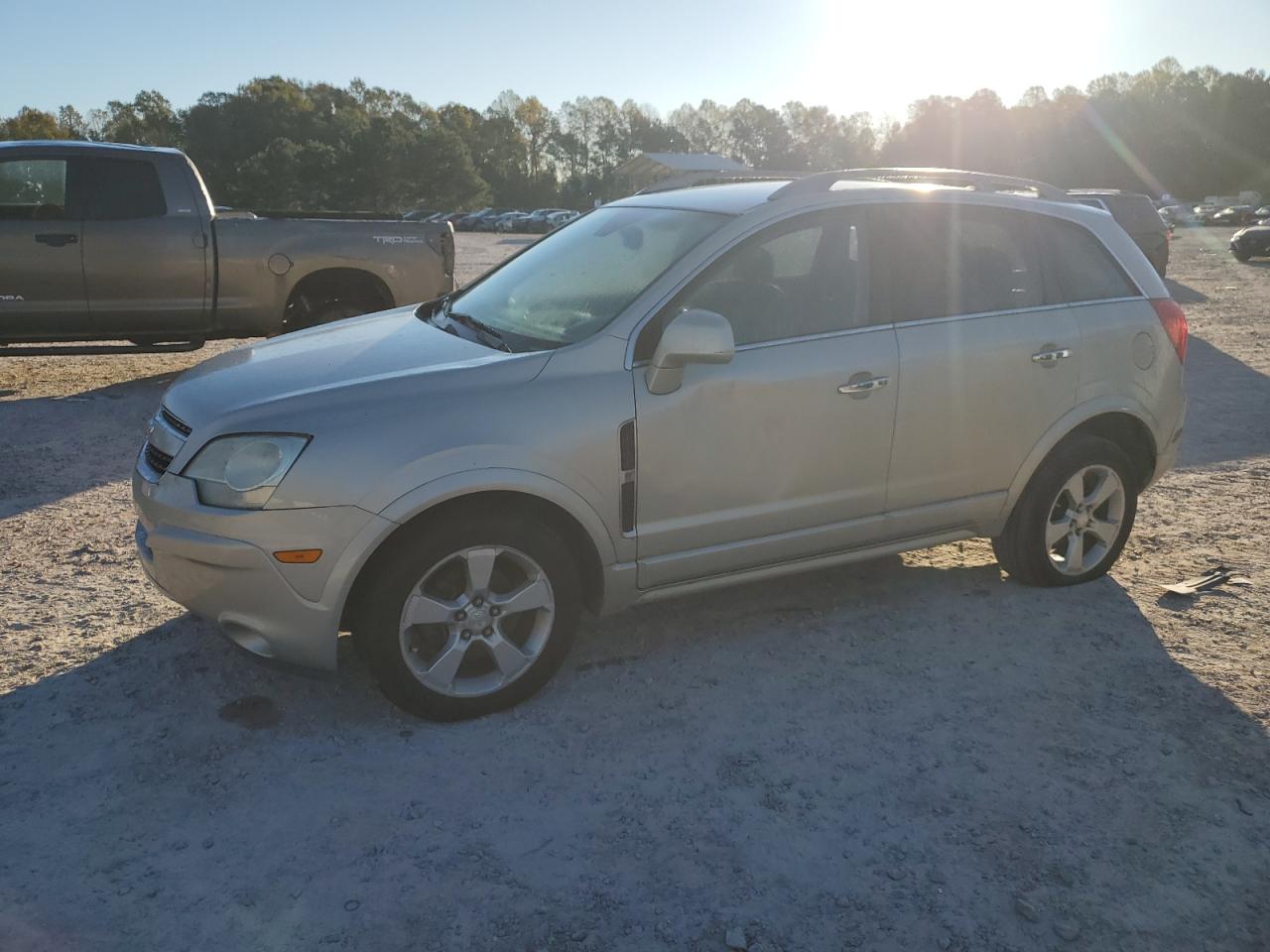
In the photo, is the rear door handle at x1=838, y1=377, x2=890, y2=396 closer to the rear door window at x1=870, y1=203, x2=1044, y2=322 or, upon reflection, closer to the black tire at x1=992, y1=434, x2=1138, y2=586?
the rear door window at x1=870, y1=203, x2=1044, y2=322

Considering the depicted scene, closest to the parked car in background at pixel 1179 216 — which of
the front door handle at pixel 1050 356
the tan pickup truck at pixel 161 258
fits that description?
the tan pickup truck at pixel 161 258

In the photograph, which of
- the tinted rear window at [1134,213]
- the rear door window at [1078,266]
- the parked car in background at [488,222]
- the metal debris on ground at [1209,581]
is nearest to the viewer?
the rear door window at [1078,266]

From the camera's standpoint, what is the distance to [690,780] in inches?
134

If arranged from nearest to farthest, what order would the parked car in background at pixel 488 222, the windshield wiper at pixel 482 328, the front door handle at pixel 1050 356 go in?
the windshield wiper at pixel 482 328, the front door handle at pixel 1050 356, the parked car in background at pixel 488 222

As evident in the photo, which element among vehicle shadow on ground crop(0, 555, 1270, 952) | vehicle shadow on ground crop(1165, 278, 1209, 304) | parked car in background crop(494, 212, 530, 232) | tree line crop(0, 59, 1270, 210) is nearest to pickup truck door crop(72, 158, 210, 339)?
vehicle shadow on ground crop(0, 555, 1270, 952)

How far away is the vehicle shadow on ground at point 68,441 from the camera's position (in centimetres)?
639

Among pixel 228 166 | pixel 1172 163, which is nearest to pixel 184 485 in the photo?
pixel 228 166

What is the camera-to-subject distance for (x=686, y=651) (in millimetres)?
4359

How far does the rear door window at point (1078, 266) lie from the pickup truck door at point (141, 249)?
704cm

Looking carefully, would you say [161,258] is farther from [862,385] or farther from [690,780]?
[690,780]

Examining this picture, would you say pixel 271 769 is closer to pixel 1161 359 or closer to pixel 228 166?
pixel 1161 359

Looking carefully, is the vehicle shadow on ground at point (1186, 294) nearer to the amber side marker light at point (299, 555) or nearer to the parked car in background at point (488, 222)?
the amber side marker light at point (299, 555)

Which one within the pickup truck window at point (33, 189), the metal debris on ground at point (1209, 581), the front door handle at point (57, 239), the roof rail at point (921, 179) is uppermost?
the pickup truck window at point (33, 189)

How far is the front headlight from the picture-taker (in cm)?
340
